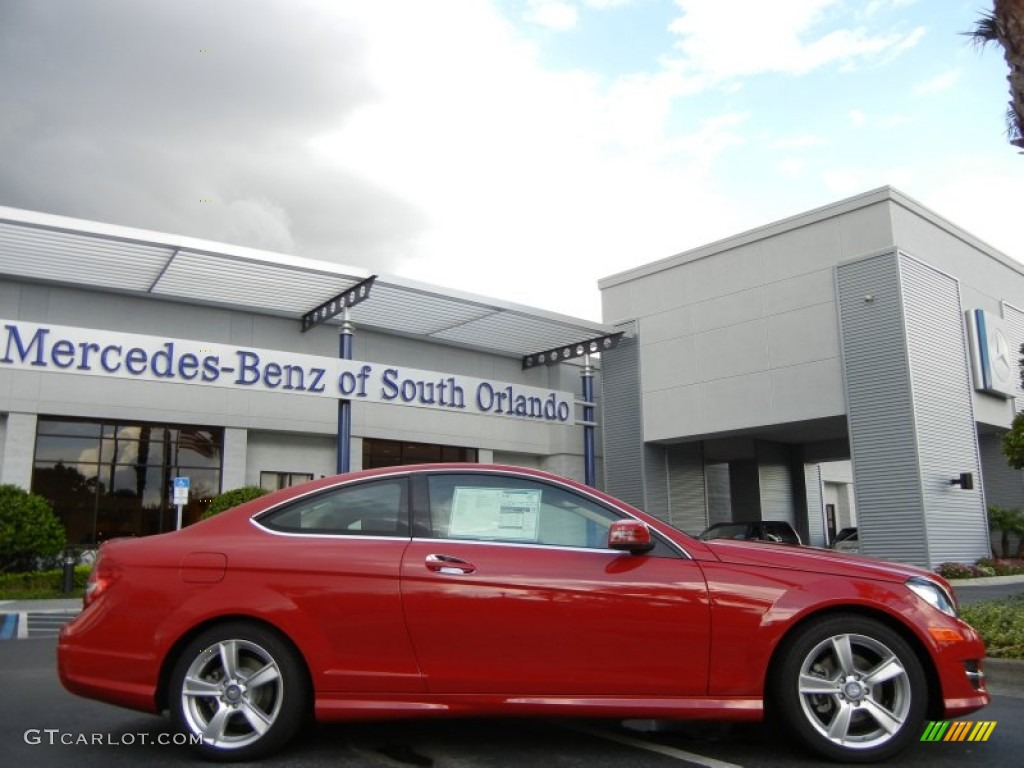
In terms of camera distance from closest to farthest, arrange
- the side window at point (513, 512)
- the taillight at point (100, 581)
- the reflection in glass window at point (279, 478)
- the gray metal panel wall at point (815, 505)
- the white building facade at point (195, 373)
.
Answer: the taillight at point (100, 581)
the side window at point (513, 512)
the white building facade at point (195, 373)
the reflection in glass window at point (279, 478)
the gray metal panel wall at point (815, 505)

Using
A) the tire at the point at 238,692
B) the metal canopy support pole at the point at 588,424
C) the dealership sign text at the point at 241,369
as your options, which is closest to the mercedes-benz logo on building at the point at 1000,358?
the metal canopy support pole at the point at 588,424

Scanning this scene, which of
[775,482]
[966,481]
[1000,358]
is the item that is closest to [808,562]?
[966,481]

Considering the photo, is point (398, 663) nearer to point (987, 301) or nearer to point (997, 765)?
point (997, 765)

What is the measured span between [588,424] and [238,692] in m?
21.1

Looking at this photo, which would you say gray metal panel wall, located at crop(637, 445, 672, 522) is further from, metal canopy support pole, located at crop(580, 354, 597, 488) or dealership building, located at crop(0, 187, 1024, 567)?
metal canopy support pole, located at crop(580, 354, 597, 488)

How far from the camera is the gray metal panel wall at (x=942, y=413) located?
768 inches

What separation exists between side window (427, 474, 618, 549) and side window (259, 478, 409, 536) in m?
0.18

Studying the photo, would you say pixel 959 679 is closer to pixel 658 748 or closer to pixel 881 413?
pixel 658 748

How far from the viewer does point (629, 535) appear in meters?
3.96

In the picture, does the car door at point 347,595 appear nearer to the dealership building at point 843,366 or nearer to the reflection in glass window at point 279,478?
the reflection in glass window at point 279,478

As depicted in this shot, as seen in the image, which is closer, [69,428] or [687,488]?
[69,428]

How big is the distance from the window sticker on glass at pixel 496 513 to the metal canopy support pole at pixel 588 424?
20.3 m

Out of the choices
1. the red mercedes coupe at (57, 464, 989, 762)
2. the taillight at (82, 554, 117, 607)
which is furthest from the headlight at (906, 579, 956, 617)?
the taillight at (82, 554, 117, 607)

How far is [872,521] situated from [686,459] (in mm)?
7223
